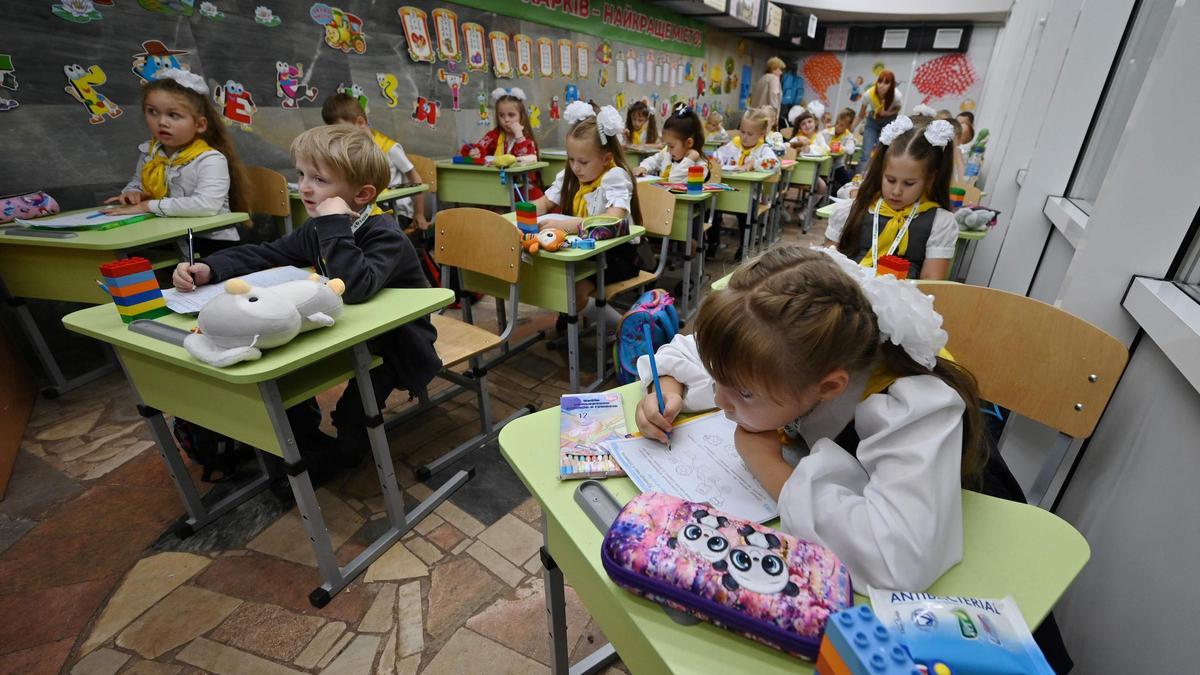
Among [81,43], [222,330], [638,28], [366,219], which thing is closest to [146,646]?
[222,330]

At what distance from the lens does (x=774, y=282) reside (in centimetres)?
67

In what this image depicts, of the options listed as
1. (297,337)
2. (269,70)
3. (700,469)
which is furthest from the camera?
(269,70)

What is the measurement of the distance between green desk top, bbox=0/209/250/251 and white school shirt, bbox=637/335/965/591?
8.17ft

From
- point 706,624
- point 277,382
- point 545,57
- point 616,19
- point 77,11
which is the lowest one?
point 277,382

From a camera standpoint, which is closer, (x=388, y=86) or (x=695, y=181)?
(x=695, y=181)

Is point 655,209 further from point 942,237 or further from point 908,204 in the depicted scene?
point 942,237

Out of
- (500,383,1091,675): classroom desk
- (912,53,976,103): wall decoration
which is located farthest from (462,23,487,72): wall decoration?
(912,53,976,103): wall decoration

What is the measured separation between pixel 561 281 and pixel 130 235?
1.72 meters

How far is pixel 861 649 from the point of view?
1.08ft

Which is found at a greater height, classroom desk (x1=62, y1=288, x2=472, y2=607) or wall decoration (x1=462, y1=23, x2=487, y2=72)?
wall decoration (x1=462, y1=23, x2=487, y2=72)

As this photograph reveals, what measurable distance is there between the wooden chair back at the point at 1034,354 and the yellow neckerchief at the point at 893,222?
34.8 inches

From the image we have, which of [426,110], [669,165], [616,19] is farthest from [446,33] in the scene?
[616,19]

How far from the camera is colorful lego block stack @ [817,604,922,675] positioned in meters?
0.32

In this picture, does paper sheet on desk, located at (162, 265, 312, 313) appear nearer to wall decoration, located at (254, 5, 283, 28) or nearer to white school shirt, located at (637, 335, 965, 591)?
white school shirt, located at (637, 335, 965, 591)
